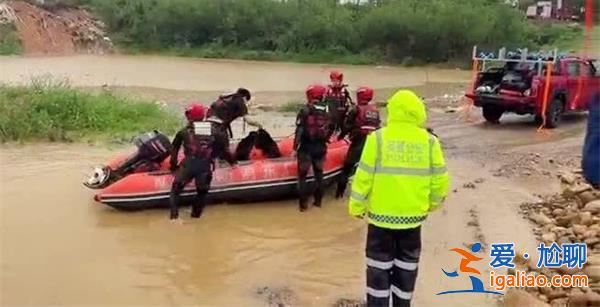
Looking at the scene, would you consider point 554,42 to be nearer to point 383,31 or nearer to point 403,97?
point 383,31

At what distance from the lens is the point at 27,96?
1384 cm

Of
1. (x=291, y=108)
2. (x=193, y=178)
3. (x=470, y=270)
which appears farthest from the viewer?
(x=291, y=108)

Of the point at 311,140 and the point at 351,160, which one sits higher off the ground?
the point at 311,140

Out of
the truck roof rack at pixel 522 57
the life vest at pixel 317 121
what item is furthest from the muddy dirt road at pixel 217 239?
the truck roof rack at pixel 522 57

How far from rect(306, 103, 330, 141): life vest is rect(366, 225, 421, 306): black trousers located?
3523 mm

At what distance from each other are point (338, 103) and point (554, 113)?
6.89 metres

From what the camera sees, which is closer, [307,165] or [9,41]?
[307,165]

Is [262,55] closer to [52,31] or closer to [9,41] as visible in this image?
[52,31]

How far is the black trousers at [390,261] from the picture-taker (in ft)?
15.8

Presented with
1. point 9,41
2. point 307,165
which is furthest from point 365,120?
point 9,41

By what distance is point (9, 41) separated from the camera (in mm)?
39531

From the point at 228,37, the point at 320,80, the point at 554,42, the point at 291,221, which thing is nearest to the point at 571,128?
the point at 291,221

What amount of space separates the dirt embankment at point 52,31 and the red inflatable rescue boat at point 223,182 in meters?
34.4

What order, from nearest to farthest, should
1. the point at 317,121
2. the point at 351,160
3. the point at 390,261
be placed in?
the point at 390,261 < the point at 317,121 < the point at 351,160
